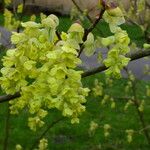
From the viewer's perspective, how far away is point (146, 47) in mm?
1711

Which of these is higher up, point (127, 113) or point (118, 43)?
point (118, 43)

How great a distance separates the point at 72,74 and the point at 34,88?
118 millimetres

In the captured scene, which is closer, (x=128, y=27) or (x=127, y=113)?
(x=127, y=113)

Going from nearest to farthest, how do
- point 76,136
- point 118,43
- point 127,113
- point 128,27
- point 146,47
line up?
point 118,43 < point 146,47 < point 76,136 < point 127,113 < point 128,27

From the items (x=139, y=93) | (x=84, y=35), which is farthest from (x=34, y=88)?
(x=139, y=93)

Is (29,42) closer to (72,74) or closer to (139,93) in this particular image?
(72,74)

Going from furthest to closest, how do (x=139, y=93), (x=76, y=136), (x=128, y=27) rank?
(x=128, y=27)
(x=139, y=93)
(x=76, y=136)

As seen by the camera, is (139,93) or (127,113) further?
(139,93)

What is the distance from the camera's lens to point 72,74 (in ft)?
4.46

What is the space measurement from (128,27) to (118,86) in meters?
10.2

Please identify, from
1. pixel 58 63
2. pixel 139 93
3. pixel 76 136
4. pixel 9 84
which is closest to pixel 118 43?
pixel 58 63

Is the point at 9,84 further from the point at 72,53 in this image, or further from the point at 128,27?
the point at 128,27

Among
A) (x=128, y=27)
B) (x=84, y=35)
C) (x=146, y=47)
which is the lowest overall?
(x=128, y=27)

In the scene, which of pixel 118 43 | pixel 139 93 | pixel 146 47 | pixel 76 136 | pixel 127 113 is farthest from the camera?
pixel 139 93
